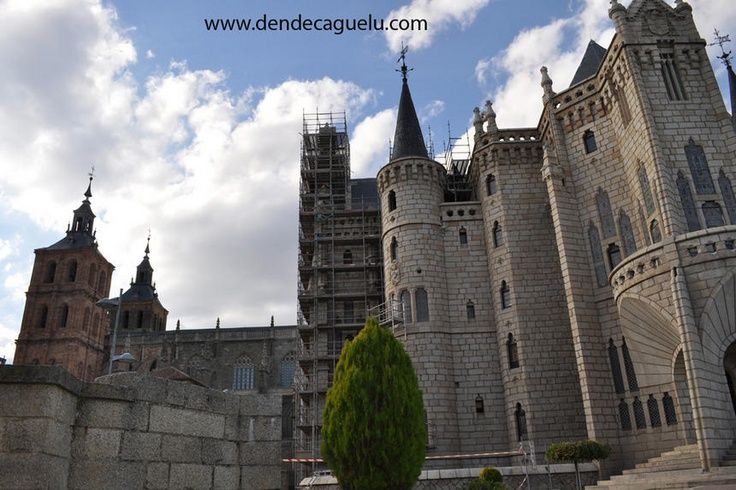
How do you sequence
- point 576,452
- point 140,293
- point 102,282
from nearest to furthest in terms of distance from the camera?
point 576,452, point 102,282, point 140,293

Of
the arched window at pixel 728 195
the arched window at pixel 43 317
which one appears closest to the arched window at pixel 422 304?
the arched window at pixel 728 195

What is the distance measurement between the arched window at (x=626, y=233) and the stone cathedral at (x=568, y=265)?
75 mm

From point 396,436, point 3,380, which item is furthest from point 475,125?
point 3,380

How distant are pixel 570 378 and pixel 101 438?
2155 centimetres

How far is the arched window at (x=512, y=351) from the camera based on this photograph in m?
25.7

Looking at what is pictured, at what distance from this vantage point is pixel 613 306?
22.4 meters

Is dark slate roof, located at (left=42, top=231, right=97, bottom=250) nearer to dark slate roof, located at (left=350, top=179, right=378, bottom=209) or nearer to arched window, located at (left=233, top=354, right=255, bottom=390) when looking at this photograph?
arched window, located at (left=233, top=354, right=255, bottom=390)

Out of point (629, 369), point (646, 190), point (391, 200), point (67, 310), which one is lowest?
point (629, 369)

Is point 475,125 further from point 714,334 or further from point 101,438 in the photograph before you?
point 101,438

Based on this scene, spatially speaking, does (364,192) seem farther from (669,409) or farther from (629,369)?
(669,409)

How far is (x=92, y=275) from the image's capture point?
57125 millimetres

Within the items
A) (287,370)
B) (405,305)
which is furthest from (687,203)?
(287,370)

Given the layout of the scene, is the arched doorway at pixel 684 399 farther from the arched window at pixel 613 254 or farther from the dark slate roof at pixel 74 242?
the dark slate roof at pixel 74 242

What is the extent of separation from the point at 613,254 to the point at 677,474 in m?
9.40
